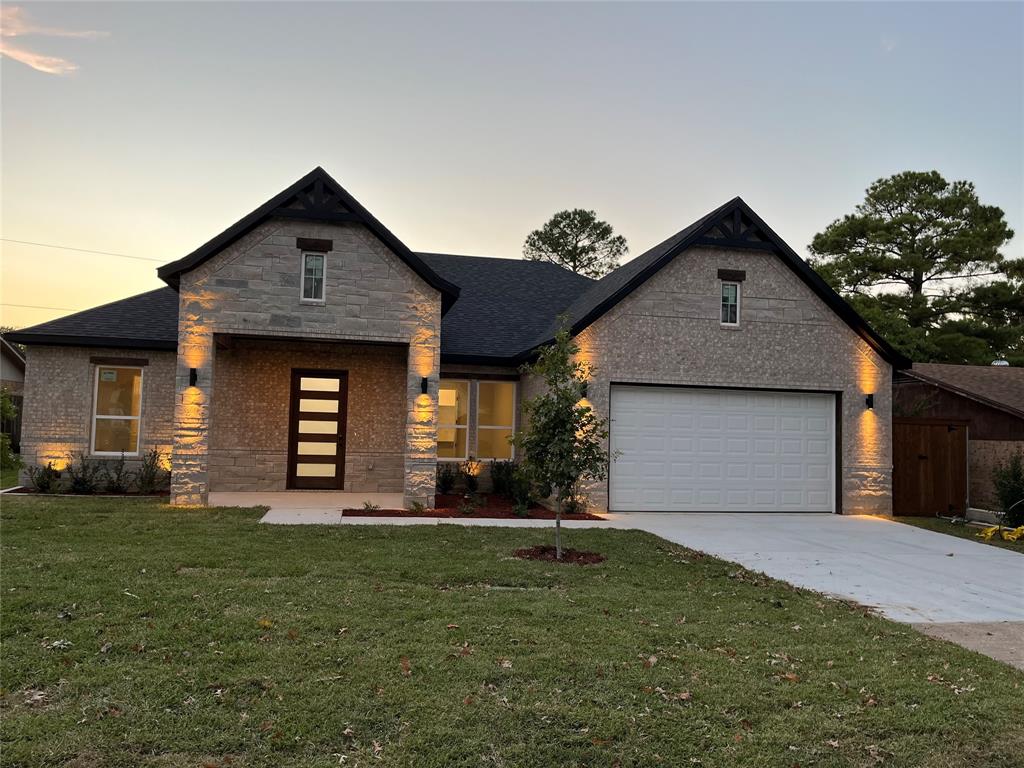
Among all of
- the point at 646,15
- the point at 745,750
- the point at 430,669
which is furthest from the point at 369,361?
the point at 745,750

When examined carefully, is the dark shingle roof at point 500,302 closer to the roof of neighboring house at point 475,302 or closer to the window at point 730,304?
the roof of neighboring house at point 475,302

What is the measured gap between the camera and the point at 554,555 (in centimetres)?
885

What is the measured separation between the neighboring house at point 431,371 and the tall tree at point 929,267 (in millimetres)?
15309

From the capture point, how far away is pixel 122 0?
12617 millimetres

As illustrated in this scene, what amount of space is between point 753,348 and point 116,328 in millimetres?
14287

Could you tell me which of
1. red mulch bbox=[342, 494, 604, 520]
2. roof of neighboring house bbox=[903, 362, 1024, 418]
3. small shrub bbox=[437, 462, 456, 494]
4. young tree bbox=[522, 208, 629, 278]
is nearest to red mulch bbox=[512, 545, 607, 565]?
red mulch bbox=[342, 494, 604, 520]

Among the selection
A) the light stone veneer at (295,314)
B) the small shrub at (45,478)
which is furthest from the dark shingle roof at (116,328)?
the light stone veneer at (295,314)

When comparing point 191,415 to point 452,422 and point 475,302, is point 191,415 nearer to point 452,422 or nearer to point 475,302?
point 452,422

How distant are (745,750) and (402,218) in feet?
111

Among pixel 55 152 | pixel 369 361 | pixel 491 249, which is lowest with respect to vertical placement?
pixel 369 361

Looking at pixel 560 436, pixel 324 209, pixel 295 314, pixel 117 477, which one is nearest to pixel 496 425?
pixel 295 314

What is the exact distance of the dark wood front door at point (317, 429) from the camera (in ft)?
51.6

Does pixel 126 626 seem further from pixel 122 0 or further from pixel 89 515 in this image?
pixel 122 0

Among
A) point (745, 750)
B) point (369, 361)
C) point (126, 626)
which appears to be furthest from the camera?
point (369, 361)
